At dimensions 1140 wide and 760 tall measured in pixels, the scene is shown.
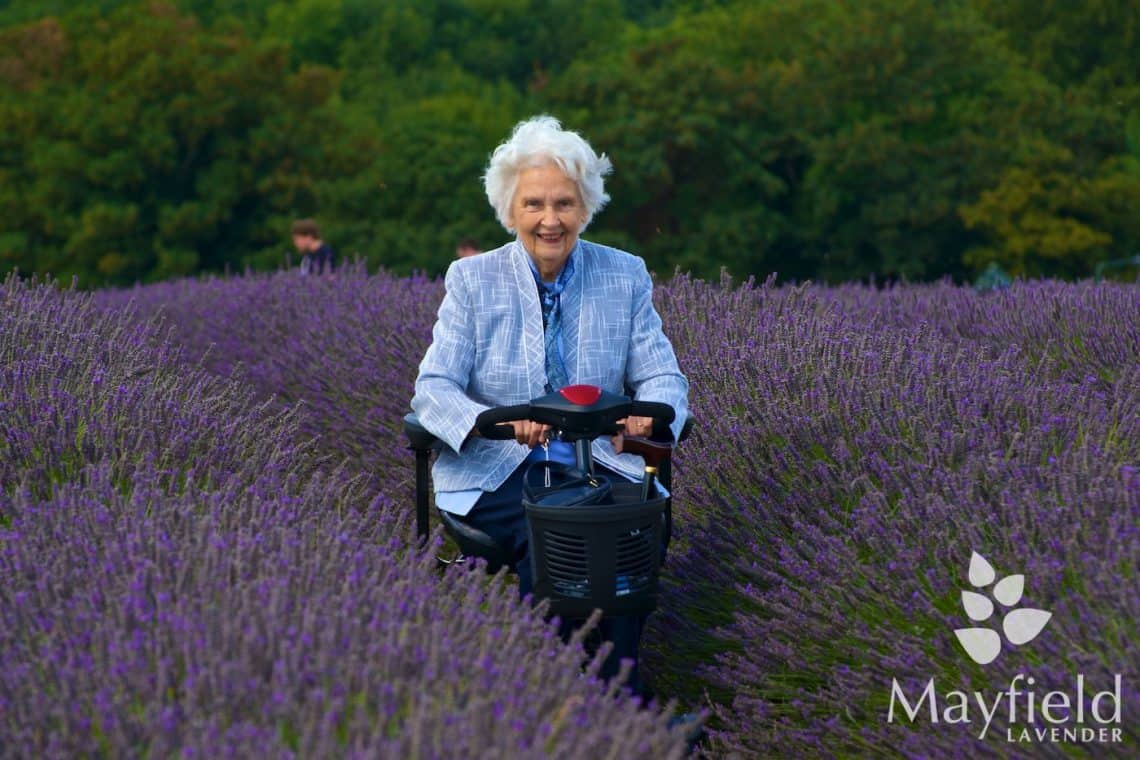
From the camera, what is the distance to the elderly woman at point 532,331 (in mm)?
3977

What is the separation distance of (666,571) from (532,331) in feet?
Result: 2.61

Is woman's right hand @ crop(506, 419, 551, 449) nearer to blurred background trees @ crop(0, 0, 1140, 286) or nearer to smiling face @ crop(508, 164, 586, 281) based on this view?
smiling face @ crop(508, 164, 586, 281)

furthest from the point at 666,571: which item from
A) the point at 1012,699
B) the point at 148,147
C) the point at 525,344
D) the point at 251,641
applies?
the point at 148,147

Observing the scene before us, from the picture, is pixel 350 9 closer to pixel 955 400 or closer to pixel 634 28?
pixel 634 28

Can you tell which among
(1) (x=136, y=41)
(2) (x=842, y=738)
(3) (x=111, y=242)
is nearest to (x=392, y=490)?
(2) (x=842, y=738)

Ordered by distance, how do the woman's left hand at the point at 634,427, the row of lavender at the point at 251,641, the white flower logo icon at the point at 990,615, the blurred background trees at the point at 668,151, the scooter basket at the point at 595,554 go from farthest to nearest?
the blurred background trees at the point at 668,151
the woman's left hand at the point at 634,427
the scooter basket at the point at 595,554
the white flower logo icon at the point at 990,615
the row of lavender at the point at 251,641

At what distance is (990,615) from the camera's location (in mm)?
3271

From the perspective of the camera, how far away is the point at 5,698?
2.61 m

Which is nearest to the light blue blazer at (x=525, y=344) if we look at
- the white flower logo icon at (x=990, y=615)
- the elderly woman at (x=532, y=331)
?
the elderly woman at (x=532, y=331)

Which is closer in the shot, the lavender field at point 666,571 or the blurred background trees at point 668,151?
the lavender field at point 666,571

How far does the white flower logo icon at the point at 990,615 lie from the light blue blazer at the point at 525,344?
913 mm

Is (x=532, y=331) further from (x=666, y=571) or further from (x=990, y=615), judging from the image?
(x=990, y=615)

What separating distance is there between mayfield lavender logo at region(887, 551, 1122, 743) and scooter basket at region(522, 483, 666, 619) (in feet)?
1.91

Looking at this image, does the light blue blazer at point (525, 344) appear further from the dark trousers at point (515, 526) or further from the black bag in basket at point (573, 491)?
the black bag in basket at point (573, 491)
